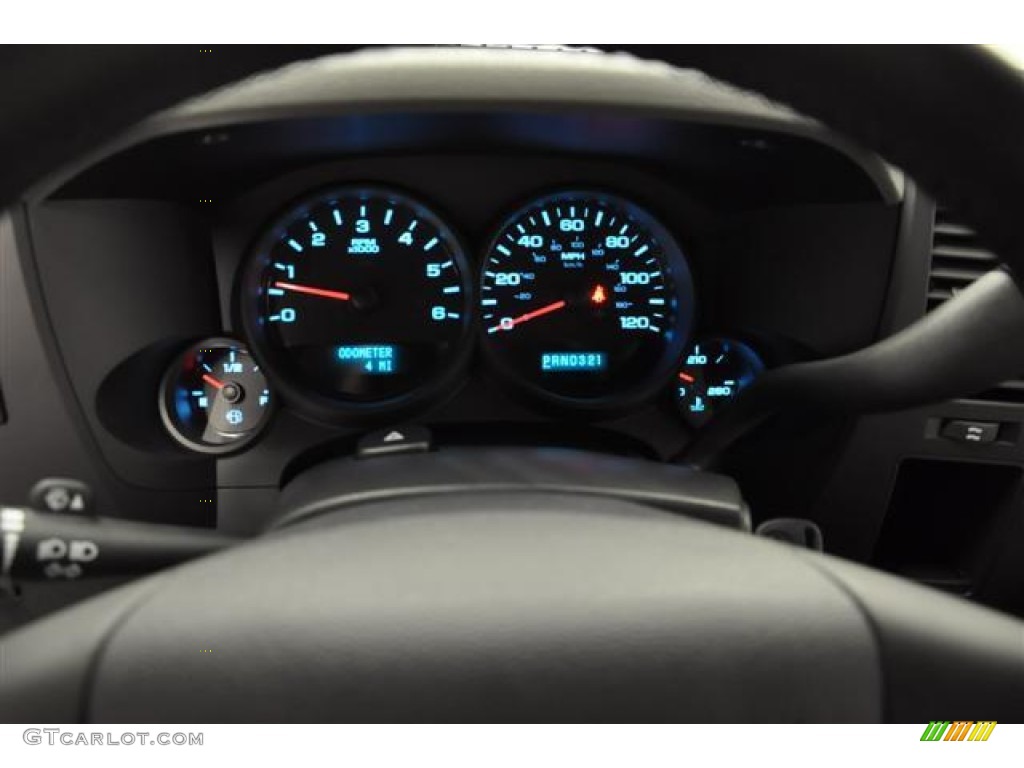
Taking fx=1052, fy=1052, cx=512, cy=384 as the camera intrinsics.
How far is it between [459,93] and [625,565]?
1.04 meters

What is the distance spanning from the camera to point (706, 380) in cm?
280

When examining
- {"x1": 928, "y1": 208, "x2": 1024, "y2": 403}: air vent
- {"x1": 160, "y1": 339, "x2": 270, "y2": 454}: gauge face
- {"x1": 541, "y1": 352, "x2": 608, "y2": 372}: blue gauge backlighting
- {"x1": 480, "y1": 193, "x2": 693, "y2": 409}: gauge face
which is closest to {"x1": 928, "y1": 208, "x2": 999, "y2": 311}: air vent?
{"x1": 928, "y1": 208, "x2": 1024, "y2": 403}: air vent

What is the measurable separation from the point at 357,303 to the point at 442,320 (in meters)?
0.23

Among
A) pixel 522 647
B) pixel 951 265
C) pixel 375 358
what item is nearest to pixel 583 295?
pixel 375 358

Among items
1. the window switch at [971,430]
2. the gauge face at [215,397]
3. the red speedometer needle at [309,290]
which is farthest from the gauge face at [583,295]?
the window switch at [971,430]

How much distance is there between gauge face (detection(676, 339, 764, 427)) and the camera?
2.78 metres

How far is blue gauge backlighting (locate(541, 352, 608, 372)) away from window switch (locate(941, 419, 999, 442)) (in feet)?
3.01

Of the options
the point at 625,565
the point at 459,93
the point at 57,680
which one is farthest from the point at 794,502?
the point at 57,680

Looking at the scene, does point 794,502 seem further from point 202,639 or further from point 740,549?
point 202,639

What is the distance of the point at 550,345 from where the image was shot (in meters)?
2.80

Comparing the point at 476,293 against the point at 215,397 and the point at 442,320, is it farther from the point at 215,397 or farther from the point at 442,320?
the point at 215,397

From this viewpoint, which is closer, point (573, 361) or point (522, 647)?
point (522, 647)
